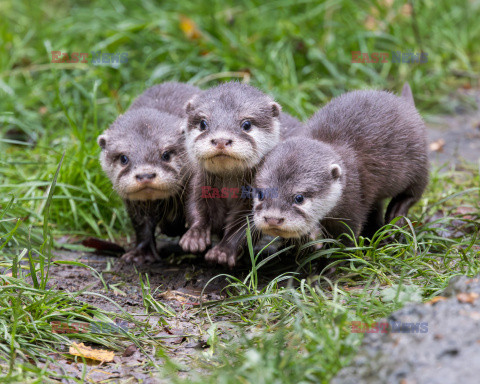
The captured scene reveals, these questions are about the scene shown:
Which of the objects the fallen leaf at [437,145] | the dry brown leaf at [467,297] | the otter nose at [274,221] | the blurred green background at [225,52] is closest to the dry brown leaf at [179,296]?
the otter nose at [274,221]

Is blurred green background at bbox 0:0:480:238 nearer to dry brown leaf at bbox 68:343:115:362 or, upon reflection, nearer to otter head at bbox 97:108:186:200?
otter head at bbox 97:108:186:200

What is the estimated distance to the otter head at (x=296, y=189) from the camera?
12.1 ft

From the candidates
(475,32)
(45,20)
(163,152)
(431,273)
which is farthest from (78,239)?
(475,32)

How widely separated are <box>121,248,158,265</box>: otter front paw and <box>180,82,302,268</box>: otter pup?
2.01 feet

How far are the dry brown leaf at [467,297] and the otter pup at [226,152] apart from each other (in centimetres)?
172

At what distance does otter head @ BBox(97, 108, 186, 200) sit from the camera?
Answer: 4.25m

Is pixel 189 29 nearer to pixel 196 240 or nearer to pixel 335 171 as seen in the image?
pixel 196 240

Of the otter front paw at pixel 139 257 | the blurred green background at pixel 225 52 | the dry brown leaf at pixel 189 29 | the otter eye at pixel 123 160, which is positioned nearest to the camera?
the otter eye at pixel 123 160

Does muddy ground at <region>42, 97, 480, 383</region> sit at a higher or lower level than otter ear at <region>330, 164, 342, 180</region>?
lower

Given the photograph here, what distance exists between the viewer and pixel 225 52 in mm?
6703

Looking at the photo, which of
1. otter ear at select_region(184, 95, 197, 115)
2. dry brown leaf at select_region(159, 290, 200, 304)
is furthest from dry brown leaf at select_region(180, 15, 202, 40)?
dry brown leaf at select_region(159, 290, 200, 304)

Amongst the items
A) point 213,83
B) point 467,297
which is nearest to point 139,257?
point 213,83

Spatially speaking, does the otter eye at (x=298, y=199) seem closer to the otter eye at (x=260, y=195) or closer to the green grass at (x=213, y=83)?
the otter eye at (x=260, y=195)

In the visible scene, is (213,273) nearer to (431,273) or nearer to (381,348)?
(431,273)
